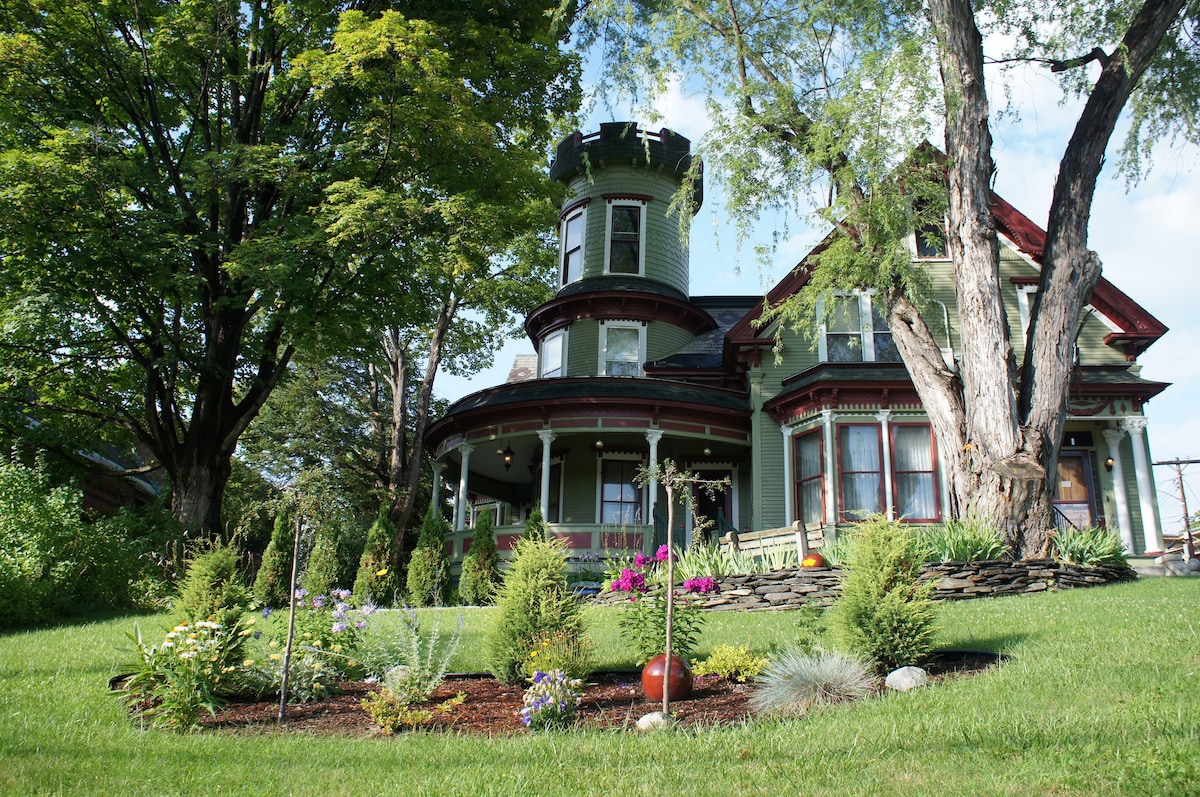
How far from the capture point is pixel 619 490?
1962 centimetres

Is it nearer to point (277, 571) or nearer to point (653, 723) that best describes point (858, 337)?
point (277, 571)

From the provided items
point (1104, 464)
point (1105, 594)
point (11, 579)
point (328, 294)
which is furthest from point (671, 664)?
point (1104, 464)

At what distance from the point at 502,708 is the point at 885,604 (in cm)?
305

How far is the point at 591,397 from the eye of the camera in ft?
58.4

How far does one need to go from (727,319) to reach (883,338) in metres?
5.96

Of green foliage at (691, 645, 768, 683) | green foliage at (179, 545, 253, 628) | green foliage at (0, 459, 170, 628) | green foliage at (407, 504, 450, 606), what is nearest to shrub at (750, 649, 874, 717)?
green foliage at (691, 645, 768, 683)

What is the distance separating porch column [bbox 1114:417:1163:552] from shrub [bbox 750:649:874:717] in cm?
1259

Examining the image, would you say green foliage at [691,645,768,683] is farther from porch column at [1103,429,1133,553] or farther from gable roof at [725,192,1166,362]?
porch column at [1103,429,1133,553]

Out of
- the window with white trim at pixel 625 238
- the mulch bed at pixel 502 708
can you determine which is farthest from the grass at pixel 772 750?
the window with white trim at pixel 625 238

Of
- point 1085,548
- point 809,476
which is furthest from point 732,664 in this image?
point 809,476

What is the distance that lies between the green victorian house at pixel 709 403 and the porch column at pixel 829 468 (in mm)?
40

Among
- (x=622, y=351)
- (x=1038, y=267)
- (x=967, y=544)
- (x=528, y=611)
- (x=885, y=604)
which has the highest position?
(x=1038, y=267)

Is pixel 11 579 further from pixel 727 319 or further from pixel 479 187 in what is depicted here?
pixel 727 319

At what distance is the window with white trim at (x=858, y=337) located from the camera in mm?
18234
